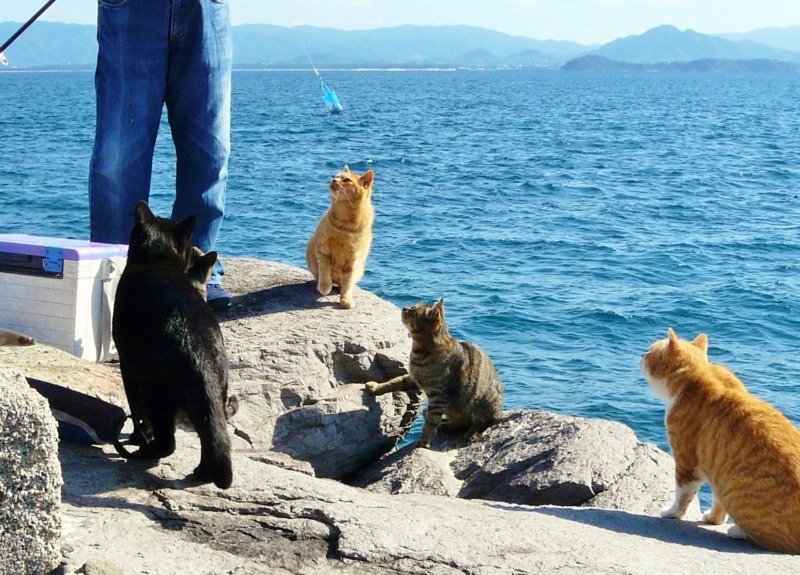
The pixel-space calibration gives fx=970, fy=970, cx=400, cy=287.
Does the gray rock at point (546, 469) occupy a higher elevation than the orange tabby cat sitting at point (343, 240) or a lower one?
lower

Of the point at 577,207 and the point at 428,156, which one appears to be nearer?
the point at 577,207

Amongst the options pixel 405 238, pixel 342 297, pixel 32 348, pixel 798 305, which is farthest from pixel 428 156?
pixel 32 348

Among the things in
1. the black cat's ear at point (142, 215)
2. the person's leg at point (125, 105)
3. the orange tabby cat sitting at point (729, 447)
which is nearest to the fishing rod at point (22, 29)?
the person's leg at point (125, 105)

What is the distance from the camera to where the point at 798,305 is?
13.7 metres

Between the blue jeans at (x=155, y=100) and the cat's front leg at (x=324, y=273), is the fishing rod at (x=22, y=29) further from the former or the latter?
the cat's front leg at (x=324, y=273)

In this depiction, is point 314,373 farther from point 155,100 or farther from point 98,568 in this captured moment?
A: point 98,568

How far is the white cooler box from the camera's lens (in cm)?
513

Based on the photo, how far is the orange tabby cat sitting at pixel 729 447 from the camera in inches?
163

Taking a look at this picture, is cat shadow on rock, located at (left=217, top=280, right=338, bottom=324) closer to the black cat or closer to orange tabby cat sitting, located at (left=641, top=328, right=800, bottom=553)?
the black cat

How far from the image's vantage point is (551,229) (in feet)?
60.7

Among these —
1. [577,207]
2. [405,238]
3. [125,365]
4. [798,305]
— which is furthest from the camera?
[577,207]

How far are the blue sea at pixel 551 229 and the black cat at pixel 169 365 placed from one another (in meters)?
5.79

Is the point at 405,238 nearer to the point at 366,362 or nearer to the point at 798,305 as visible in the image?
the point at 798,305

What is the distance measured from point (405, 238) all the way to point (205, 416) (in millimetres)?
13315
